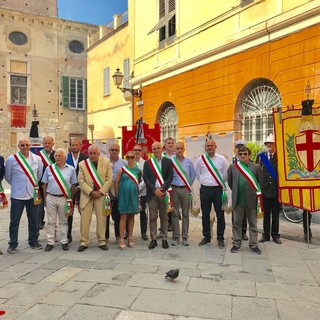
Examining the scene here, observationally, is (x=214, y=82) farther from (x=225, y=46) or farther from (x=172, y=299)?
(x=172, y=299)

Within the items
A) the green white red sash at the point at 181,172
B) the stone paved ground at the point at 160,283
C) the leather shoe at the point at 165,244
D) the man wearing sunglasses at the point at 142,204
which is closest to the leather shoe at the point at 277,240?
the stone paved ground at the point at 160,283

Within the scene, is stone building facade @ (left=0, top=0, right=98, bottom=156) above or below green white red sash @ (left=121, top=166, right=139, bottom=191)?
above

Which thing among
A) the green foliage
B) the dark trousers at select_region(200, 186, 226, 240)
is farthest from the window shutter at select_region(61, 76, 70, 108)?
the dark trousers at select_region(200, 186, 226, 240)

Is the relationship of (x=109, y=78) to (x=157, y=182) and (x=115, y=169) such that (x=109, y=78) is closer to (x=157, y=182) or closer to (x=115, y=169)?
(x=115, y=169)

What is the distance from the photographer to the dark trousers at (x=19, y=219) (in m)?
5.94

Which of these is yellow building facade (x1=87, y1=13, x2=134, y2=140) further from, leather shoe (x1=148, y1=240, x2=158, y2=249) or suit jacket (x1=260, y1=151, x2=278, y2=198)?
leather shoe (x1=148, y1=240, x2=158, y2=249)

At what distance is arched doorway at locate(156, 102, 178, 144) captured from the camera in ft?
45.3

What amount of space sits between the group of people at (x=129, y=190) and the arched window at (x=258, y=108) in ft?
13.1

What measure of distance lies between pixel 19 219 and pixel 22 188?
513mm

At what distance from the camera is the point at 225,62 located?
11.2 meters

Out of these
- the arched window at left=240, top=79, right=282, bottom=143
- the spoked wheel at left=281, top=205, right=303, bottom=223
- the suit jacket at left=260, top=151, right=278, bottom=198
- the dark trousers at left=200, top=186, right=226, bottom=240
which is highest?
the arched window at left=240, top=79, right=282, bottom=143

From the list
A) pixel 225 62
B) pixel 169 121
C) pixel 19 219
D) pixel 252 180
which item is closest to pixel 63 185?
pixel 19 219

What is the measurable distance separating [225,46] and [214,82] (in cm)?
113

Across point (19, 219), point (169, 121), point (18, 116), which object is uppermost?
point (18, 116)
